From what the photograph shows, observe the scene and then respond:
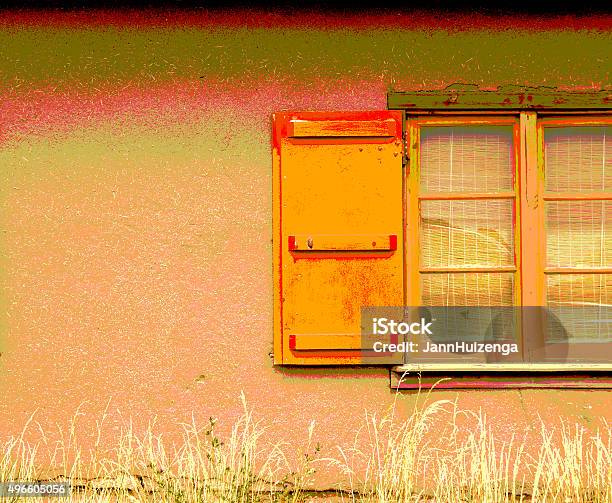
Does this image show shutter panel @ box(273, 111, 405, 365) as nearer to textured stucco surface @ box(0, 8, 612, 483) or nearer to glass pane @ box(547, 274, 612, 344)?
textured stucco surface @ box(0, 8, 612, 483)

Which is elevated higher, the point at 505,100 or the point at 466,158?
the point at 505,100

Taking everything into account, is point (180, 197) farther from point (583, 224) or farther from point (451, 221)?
point (583, 224)

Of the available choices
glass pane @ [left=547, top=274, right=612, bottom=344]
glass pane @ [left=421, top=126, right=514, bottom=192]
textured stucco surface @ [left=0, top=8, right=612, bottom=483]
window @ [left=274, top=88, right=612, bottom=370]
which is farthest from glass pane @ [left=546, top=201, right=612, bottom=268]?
textured stucco surface @ [left=0, top=8, right=612, bottom=483]

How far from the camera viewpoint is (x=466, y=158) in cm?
423

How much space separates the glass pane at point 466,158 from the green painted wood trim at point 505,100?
126 millimetres

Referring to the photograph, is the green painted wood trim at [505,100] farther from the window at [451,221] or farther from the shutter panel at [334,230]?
the shutter panel at [334,230]

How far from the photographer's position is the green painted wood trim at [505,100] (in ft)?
13.7

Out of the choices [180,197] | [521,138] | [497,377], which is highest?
[521,138]

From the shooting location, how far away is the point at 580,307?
4184 mm

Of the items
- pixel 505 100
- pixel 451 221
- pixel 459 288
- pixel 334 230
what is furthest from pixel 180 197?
pixel 505 100

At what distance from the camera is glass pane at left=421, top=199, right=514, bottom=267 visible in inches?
166

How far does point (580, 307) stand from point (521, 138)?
3.00 ft

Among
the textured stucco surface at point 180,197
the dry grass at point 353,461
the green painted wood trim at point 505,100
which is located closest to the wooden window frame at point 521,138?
the green painted wood trim at point 505,100

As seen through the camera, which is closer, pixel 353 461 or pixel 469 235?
pixel 353 461
